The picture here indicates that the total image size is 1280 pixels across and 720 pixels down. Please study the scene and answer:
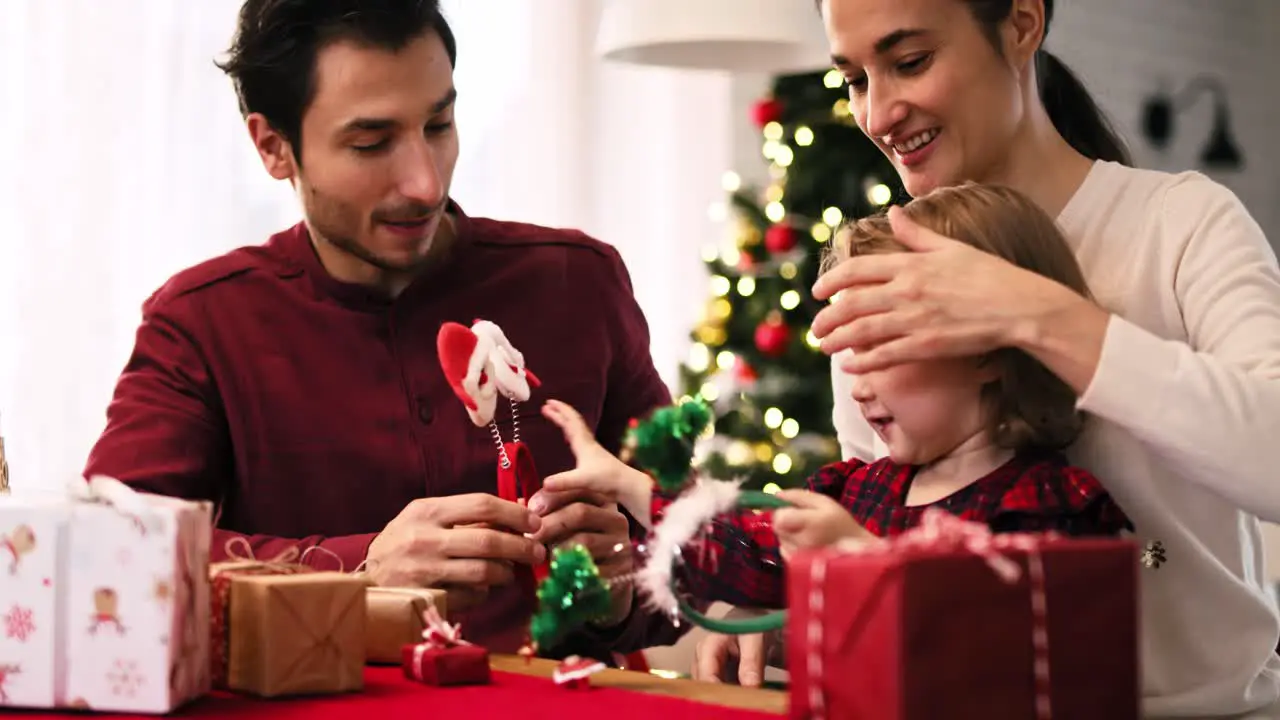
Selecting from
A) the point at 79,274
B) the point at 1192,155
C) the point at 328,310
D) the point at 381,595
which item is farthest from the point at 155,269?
the point at 1192,155

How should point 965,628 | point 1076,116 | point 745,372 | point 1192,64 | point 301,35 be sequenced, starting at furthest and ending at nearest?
point 1192,64 → point 745,372 → point 301,35 → point 1076,116 → point 965,628

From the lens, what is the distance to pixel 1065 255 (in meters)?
1.35

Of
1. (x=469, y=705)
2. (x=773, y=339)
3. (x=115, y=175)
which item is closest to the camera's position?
(x=469, y=705)

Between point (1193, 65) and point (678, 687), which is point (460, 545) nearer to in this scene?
point (678, 687)

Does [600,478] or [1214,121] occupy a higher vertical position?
[1214,121]

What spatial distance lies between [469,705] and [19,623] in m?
0.34

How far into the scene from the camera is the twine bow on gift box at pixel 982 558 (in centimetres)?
85

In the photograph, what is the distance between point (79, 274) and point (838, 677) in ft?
8.68

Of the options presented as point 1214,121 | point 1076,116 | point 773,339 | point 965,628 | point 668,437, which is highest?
point 1214,121

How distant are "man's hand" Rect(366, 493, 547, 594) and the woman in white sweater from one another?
0.22 metres

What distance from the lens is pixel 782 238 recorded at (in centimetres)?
389

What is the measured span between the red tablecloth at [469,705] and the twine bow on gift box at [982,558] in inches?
7.7

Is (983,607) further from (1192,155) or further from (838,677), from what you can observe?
(1192,155)

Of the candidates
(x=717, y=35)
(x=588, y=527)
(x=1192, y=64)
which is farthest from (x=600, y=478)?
(x=1192, y=64)
